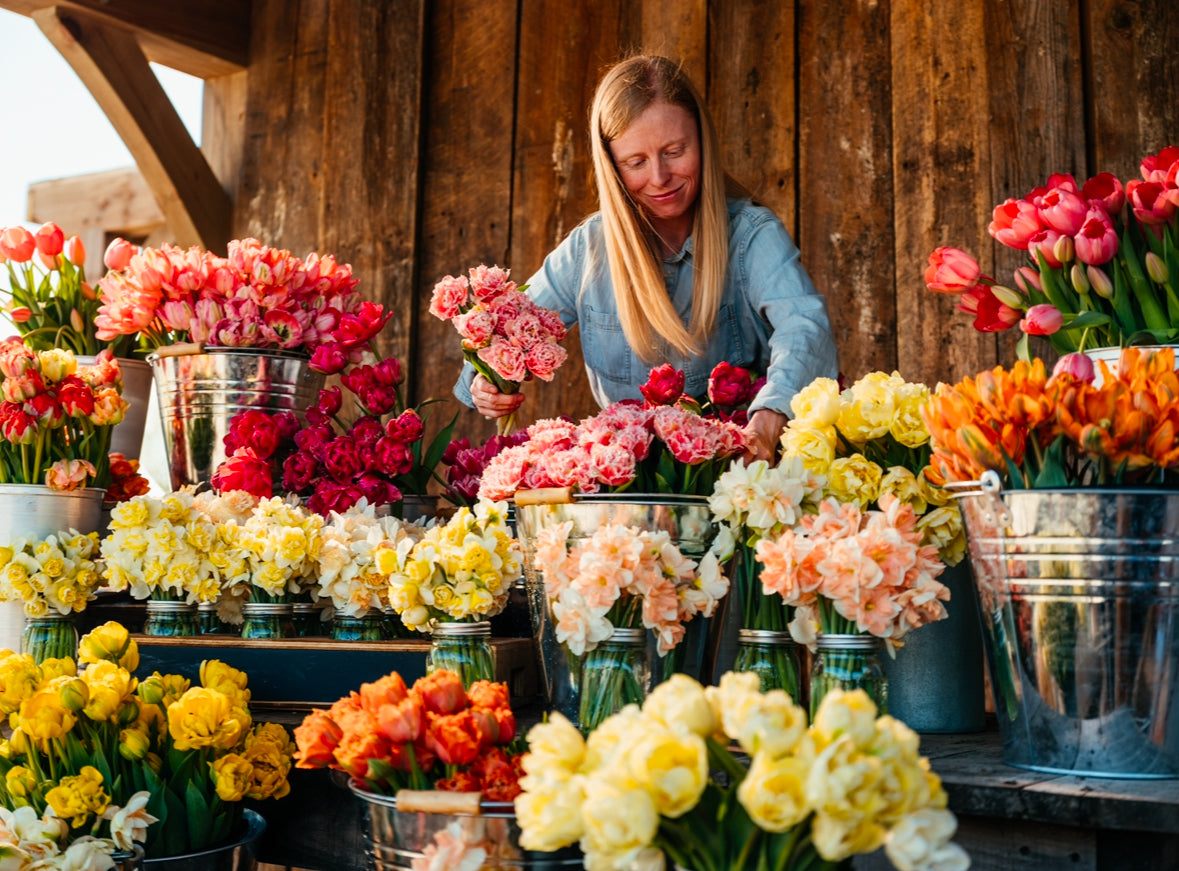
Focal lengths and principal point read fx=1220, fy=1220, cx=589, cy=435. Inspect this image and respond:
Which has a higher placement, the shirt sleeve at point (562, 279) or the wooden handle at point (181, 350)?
the shirt sleeve at point (562, 279)

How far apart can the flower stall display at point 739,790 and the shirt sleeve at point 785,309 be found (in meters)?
0.94

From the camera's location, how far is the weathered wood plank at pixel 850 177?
258 cm

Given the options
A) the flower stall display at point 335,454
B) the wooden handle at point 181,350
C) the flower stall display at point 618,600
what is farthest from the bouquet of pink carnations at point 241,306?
the flower stall display at point 618,600

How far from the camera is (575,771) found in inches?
28.3

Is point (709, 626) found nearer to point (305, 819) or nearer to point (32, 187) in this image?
point (305, 819)

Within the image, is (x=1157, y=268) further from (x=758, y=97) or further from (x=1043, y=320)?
(x=758, y=97)

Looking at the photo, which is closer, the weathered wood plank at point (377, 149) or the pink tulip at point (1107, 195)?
the pink tulip at point (1107, 195)

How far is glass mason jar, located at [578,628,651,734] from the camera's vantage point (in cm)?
104

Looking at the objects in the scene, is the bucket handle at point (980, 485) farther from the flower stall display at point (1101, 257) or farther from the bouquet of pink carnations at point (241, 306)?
the bouquet of pink carnations at point (241, 306)

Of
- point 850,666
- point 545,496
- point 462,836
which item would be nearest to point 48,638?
point 545,496

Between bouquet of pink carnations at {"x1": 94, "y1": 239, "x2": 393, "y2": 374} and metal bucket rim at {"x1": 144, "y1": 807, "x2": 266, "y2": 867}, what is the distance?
757mm

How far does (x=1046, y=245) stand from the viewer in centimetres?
120

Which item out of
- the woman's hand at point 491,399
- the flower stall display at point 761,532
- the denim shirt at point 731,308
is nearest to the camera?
the flower stall display at point 761,532

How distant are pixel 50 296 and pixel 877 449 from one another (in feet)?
4.90
